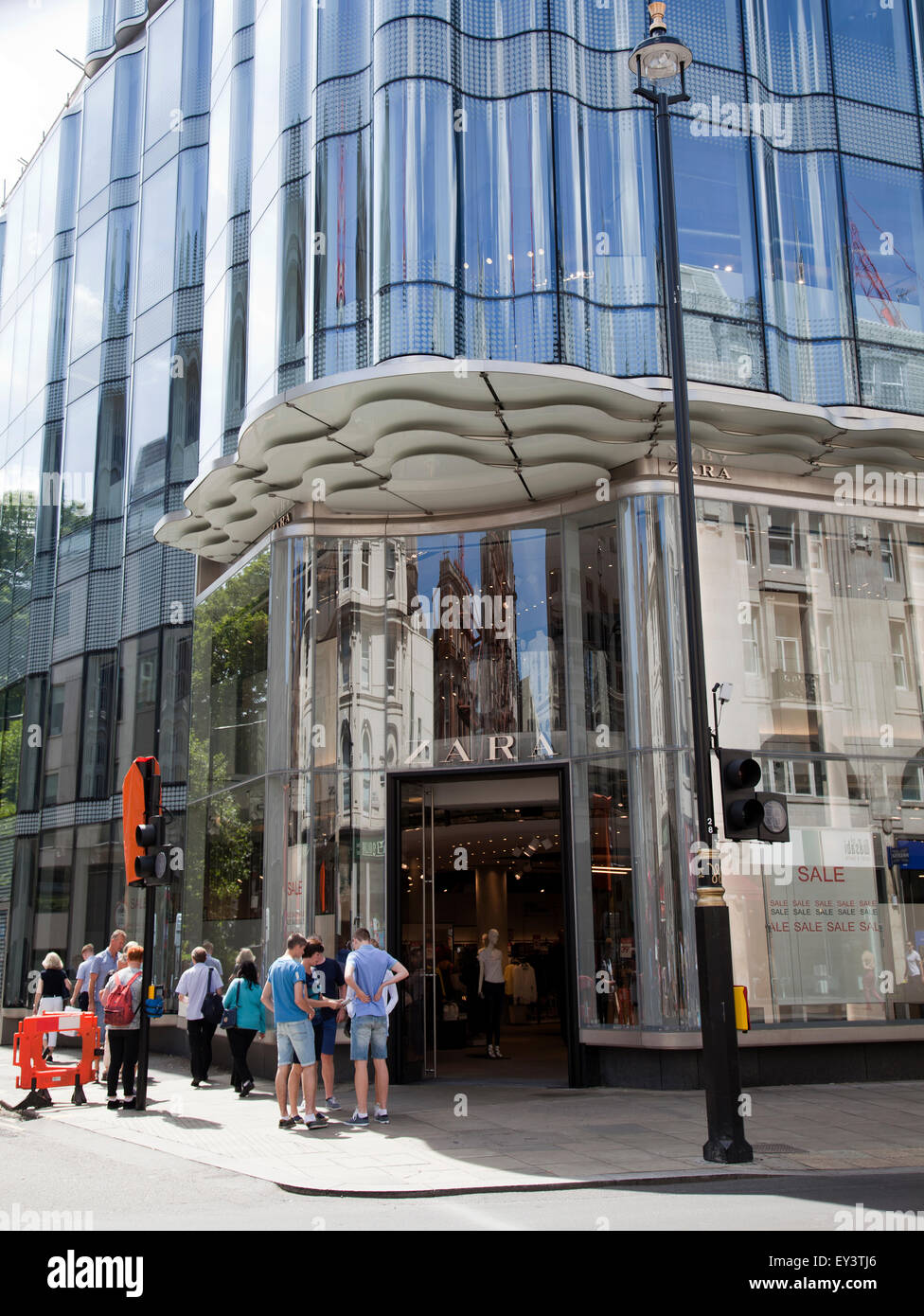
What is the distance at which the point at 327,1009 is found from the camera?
13648 mm

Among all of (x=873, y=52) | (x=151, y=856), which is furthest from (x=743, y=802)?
(x=873, y=52)

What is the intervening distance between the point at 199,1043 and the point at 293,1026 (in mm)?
4938

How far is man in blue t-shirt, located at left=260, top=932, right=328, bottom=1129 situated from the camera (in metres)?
11.4

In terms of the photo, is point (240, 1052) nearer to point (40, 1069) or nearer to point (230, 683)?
point (40, 1069)

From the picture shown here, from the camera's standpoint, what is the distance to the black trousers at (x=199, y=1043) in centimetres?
1574

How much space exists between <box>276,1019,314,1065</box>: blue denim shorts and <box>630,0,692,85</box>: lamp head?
931cm

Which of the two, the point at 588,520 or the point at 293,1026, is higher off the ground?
the point at 588,520

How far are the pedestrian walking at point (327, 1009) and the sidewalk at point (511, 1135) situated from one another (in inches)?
13.2

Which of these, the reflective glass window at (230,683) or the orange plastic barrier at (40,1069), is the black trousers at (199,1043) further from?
the reflective glass window at (230,683)

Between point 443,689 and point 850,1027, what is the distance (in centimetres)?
674

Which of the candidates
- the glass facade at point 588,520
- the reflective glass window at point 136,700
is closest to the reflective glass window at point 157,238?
the glass facade at point 588,520

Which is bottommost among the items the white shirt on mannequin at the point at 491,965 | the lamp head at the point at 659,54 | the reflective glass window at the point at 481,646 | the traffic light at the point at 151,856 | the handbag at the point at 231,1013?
the handbag at the point at 231,1013

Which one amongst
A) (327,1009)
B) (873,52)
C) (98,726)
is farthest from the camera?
(98,726)

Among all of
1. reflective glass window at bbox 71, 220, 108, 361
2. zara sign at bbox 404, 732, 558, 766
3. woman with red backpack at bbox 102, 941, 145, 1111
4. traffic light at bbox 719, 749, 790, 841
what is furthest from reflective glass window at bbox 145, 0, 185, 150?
traffic light at bbox 719, 749, 790, 841
